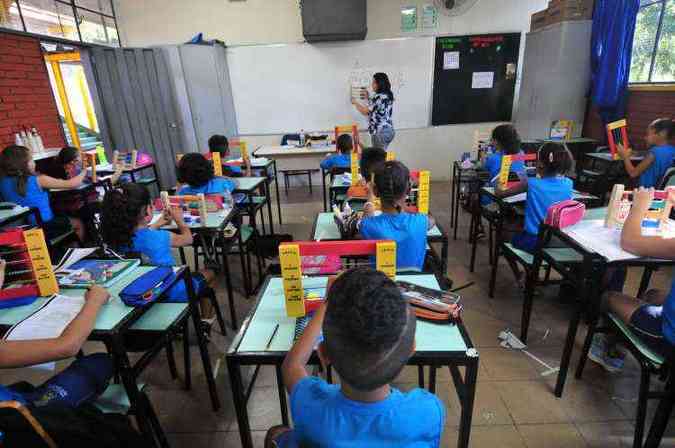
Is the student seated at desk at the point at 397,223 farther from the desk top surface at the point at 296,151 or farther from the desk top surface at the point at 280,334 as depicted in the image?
the desk top surface at the point at 296,151

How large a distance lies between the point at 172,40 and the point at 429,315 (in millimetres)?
5987

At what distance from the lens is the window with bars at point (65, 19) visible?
386cm

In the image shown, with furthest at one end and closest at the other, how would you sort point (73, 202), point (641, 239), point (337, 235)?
1. point (73, 202)
2. point (337, 235)
3. point (641, 239)

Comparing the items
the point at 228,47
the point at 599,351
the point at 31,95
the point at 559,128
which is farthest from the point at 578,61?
the point at 31,95

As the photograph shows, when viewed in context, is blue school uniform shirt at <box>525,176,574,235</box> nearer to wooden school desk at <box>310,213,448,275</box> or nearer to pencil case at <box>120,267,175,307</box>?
wooden school desk at <box>310,213,448,275</box>

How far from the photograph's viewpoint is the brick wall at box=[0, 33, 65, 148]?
147 inches

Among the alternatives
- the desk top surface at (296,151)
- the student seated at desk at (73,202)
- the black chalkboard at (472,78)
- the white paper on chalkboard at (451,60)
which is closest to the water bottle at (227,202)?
the student seated at desk at (73,202)

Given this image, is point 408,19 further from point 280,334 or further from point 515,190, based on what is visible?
point 280,334

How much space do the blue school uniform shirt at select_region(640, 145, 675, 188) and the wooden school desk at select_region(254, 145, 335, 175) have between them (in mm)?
3139

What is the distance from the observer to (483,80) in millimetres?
5434

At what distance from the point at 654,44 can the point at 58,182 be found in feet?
20.3

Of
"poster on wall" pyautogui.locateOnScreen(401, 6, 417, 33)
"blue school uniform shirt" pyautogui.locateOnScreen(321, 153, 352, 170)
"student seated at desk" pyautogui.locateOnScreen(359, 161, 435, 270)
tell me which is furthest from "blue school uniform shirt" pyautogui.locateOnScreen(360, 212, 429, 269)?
"poster on wall" pyautogui.locateOnScreen(401, 6, 417, 33)

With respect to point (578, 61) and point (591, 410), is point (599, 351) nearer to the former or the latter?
point (591, 410)

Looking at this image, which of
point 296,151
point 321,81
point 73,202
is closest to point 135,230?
point 73,202
